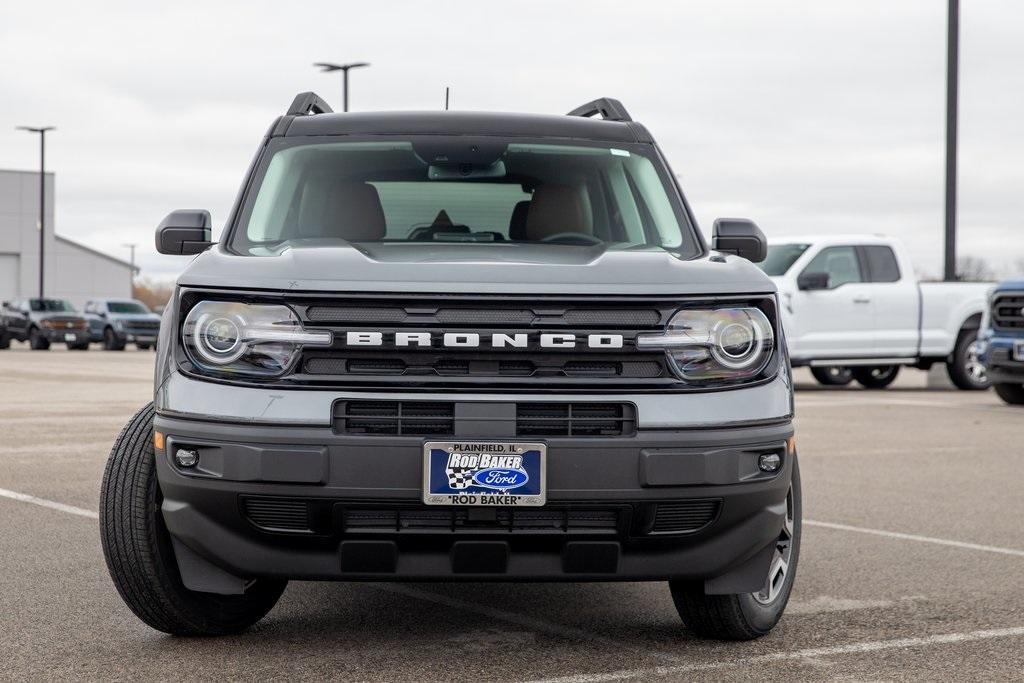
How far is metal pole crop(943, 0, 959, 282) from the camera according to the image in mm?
23906

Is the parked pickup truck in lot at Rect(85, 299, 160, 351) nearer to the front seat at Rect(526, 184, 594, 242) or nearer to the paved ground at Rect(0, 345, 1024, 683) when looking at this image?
the paved ground at Rect(0, 345, 1024, 683)

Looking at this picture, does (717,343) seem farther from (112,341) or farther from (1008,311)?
(112,341)

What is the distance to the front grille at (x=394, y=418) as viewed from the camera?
4117 millimetres

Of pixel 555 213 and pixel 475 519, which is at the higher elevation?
pixel 555 213

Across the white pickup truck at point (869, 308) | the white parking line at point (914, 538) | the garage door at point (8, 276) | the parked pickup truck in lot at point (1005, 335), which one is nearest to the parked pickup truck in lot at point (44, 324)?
the garage door at point (8, 276)

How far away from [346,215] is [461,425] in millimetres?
1613

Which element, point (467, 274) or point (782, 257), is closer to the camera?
point (467, 274)

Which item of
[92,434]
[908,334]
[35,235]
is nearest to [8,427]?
[92,434]

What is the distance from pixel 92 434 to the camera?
12.2 meters

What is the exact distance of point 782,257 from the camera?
19.7 meters

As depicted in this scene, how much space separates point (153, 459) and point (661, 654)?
67.0 inches

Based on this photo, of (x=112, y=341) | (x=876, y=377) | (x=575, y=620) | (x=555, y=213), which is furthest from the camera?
(x=112, y=341)

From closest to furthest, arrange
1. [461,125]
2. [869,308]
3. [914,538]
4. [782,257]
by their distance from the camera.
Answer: [461,125], [914,538], [869,308], [782,257]

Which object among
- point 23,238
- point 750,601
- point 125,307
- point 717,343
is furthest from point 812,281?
point 23,238
